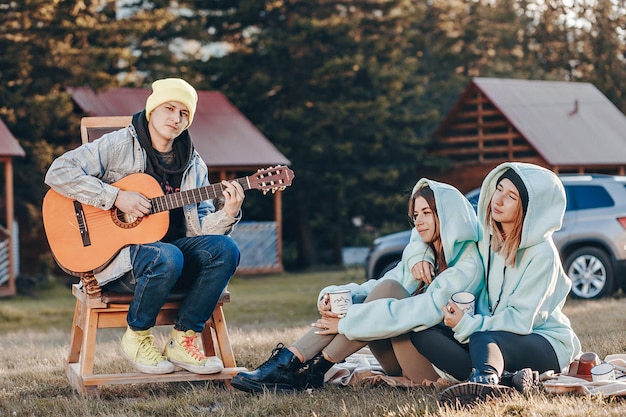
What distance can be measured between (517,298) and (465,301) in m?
0.29

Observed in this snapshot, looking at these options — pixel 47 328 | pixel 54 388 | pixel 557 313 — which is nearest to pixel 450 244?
pixel 557 313

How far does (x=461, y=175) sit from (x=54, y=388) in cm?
2056

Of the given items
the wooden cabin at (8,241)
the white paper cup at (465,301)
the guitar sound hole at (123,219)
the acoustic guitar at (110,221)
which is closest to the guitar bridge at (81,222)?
the acoustic guitar at (110,221)

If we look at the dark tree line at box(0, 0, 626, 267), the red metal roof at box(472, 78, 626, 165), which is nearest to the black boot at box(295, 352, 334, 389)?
the dark tree line at box(0, 0, 626, 267)

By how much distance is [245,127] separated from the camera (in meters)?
23.9

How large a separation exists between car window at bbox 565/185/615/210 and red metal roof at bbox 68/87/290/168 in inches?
367

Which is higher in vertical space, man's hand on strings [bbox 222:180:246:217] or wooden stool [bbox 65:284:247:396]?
man's hand on strings [bbox 222:180:246:217]

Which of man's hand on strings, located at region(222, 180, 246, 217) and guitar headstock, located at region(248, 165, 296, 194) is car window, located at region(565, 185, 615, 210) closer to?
guitar headstock, located at region(248, 165, 296, 194)

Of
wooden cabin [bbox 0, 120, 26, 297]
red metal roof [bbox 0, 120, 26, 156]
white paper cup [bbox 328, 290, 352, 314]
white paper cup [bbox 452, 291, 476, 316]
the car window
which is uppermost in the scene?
white paper cup [bbox 452, 291, 476, 316]

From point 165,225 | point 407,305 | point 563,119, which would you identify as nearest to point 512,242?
point 407,305

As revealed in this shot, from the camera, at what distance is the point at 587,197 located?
1419cm

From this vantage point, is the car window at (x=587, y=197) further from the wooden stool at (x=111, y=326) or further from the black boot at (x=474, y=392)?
the black boot at (x=474, y=392)

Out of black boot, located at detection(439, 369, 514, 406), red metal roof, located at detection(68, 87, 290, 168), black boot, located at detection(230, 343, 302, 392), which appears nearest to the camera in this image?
black boot, located at detection(439, 369, 514, 406)

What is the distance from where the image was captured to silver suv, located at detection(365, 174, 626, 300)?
Result: 45.9ft
